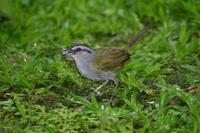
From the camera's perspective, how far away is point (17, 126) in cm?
616

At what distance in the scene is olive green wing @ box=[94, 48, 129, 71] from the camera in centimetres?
703

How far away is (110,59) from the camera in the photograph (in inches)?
279

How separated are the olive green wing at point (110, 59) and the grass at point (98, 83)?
0.22 m

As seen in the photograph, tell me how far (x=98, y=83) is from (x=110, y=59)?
1.69ft

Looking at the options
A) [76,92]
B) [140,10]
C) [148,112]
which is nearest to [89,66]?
[76,92]

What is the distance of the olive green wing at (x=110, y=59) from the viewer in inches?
277

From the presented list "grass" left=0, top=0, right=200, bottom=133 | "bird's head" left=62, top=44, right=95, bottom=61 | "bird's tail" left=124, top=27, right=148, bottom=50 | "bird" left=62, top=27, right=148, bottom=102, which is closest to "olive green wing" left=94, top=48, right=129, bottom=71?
"bird" left=62, top=27, right=148, bottom=102

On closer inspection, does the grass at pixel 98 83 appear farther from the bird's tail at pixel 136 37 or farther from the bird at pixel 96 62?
the bird at pixel 96 62

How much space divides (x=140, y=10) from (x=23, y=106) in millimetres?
3464

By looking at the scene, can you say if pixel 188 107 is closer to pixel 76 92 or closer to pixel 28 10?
pixel 76 92

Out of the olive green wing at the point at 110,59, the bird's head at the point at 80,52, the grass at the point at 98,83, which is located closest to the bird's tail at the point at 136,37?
the grass at the point at 98,83

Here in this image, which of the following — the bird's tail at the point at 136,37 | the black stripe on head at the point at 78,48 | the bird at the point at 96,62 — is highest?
the bird's tail at the point at 136,37

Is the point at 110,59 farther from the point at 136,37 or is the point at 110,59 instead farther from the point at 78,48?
the point at 136,37

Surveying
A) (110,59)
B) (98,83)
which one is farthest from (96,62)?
(98,83)
